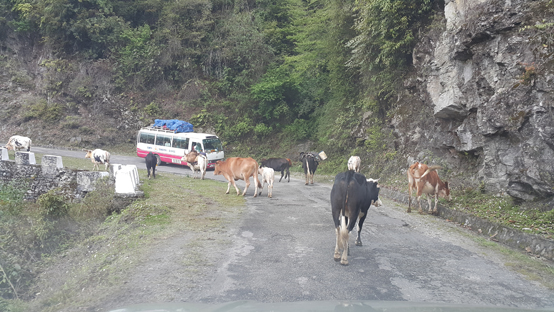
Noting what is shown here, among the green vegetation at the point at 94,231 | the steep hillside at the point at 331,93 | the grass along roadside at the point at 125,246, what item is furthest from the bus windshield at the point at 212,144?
the grass along roadside at the point at 125,246

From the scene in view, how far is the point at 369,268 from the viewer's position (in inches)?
260

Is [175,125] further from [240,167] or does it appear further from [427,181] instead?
[427,181]

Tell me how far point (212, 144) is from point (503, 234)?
64.5 feet

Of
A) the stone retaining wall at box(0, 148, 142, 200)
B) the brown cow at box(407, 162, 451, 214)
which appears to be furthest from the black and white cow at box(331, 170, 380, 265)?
the stone retaining wall at box(0, 148, 142, 200)

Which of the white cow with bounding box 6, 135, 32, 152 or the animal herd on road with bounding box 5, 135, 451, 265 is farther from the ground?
the animal herd on road with bounding box 5, 135, 451, 265

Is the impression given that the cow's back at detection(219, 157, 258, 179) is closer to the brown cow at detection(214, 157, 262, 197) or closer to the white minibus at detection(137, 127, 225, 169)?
the brown cow at detection(214, 157, 262, 197)

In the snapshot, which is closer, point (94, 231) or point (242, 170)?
point (94, 231)

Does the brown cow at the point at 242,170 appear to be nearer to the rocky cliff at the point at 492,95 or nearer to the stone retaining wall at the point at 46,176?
the stone retaining wall at the point at 46,176

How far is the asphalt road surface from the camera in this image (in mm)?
5375

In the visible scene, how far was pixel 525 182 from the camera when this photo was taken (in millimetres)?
10125

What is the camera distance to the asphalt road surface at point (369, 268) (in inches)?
212

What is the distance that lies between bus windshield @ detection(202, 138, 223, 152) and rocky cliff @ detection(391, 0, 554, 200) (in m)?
13.2

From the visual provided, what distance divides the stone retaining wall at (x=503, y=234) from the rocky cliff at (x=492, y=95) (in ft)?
4.52

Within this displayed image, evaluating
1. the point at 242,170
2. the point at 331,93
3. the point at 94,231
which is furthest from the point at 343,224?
the point at 331,93
